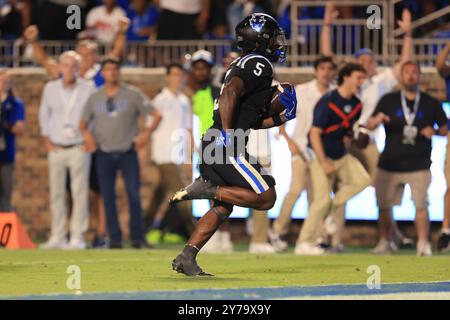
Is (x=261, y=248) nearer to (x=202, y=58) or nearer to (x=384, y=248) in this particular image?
(x=384, y=248)

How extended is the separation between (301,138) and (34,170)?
500cm

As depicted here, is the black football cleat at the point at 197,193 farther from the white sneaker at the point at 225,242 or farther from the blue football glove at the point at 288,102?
the white sneaker at the point at 225,242

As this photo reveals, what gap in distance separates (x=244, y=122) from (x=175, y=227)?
7.68 metres

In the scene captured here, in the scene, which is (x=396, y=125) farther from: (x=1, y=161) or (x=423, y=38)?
(x=1, y=161)

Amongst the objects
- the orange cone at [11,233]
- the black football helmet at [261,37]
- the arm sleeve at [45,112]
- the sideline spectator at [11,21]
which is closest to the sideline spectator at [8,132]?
the arm sleeve at [45,112]

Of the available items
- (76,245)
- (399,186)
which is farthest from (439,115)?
(76,245)

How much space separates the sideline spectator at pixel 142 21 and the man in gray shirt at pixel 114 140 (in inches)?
128

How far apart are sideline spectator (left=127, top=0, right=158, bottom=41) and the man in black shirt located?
5292 mm

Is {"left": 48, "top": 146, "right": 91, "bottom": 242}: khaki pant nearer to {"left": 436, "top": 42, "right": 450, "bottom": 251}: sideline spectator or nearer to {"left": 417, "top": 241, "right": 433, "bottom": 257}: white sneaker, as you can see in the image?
{"left": 417, "top": 241, "right": 433, "bottom": 257}: white sneaker

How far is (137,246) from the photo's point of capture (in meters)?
18.5

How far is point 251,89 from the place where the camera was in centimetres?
1287

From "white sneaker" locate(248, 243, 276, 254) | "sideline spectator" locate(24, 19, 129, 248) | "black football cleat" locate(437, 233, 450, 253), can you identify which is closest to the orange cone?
"sideline spectator" locate(24, 19, 129, 248)

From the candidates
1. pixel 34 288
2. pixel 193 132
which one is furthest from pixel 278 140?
pixel 34 288

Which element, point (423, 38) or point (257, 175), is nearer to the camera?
point (257, 175)
